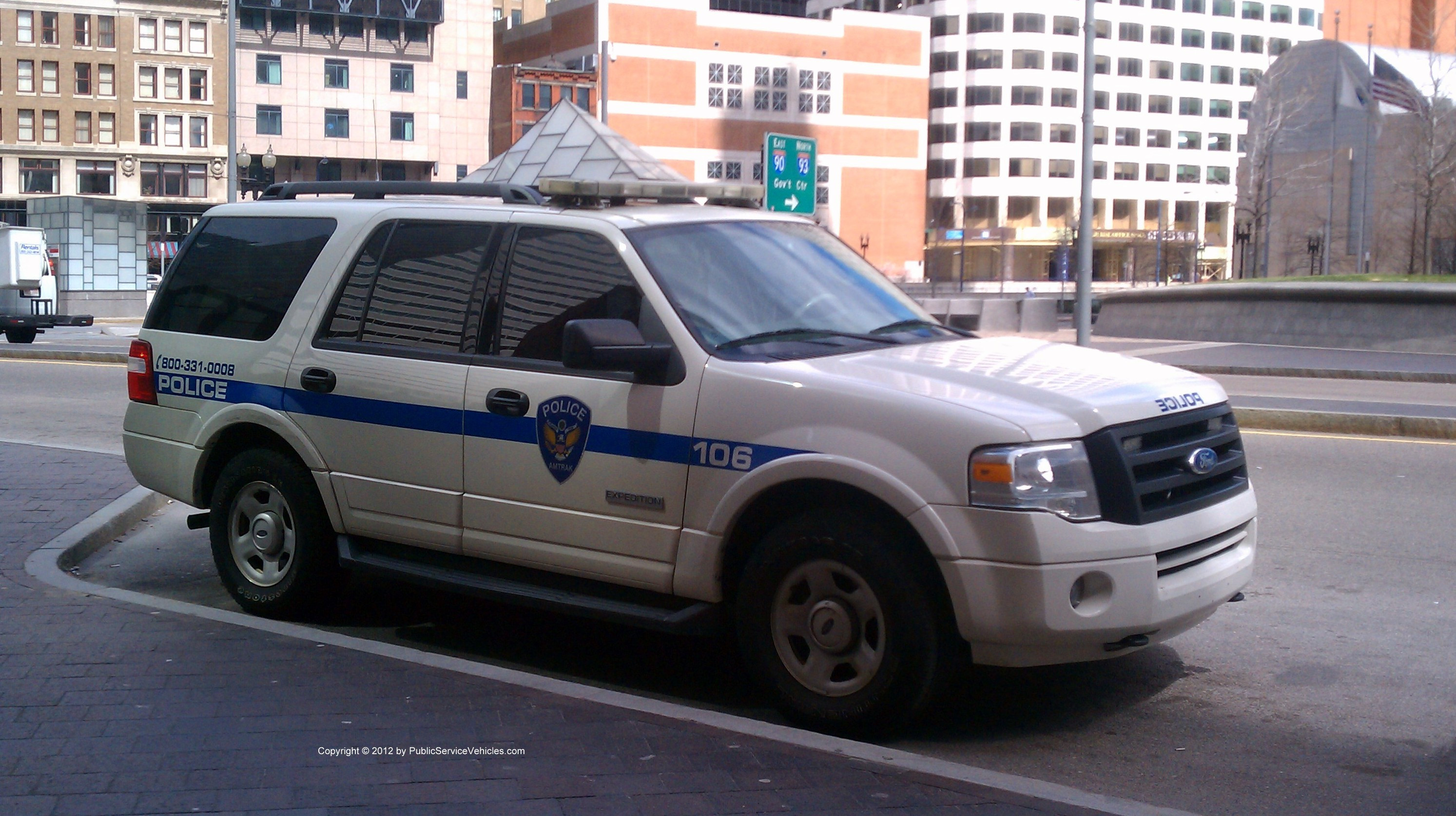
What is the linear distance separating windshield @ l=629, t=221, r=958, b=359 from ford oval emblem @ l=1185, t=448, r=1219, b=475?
1.22 m

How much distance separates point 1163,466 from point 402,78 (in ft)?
315

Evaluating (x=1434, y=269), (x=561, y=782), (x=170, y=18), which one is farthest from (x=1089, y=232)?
(x=170, y=18)

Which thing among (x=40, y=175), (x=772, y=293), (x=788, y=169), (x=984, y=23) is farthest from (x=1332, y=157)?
(x=40, y=175)

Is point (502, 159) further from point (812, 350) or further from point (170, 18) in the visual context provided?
point (170, 18)

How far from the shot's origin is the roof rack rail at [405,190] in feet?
19.6

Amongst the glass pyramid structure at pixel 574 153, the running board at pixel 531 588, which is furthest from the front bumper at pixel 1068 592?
the glass pyramid structure at pixel 574 153

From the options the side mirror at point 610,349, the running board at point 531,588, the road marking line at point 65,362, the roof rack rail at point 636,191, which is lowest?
the road marking line at point 65,362

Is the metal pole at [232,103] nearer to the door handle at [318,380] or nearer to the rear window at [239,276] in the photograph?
the rear window at [239,276]

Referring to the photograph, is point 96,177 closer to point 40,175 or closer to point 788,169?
point 40,175

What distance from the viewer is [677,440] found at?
5004 mm

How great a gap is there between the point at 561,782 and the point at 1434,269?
4234cm

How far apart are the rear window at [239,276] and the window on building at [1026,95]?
9944cm

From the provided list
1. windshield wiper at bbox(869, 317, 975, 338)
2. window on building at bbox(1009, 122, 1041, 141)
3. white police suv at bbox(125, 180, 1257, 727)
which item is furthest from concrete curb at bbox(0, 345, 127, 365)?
window on building at bbox(1009, 122, 1041, 141)

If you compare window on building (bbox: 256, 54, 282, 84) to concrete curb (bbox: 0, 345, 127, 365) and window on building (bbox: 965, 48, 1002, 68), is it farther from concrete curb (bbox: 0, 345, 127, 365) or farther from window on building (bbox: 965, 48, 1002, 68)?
concrete curb (bbox: 0, 345, 127, 365)
